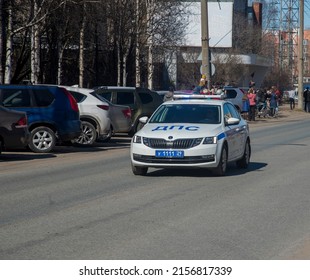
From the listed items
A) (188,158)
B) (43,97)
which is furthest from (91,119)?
(188,158)

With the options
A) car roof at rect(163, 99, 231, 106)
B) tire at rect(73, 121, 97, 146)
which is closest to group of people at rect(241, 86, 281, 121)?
tire at rect(73, 121, 97, 146)

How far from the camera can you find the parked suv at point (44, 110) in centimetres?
2130

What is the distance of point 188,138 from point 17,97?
759 cm

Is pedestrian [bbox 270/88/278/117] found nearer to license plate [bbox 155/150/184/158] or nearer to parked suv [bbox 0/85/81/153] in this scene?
parked suv [bbox 0/85/81/153]

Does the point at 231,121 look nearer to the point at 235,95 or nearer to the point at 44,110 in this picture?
the point at 44,110

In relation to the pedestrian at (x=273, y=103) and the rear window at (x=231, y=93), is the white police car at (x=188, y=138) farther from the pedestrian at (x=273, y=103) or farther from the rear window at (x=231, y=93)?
the pedestrian at (x=273, y=103)

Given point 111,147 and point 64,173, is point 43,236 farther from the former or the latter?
point 111,147

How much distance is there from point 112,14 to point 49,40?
12.3 ft

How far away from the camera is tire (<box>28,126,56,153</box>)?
2127cm

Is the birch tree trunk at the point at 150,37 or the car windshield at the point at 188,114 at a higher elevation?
the birch tree trunk at the point at 150,37

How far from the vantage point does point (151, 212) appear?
11.5m

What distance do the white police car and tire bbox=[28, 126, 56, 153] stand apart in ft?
16.9

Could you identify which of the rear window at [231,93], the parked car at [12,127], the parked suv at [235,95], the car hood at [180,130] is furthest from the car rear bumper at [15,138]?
the rear window at [231,93]

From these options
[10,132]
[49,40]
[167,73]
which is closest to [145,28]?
[49,40]
